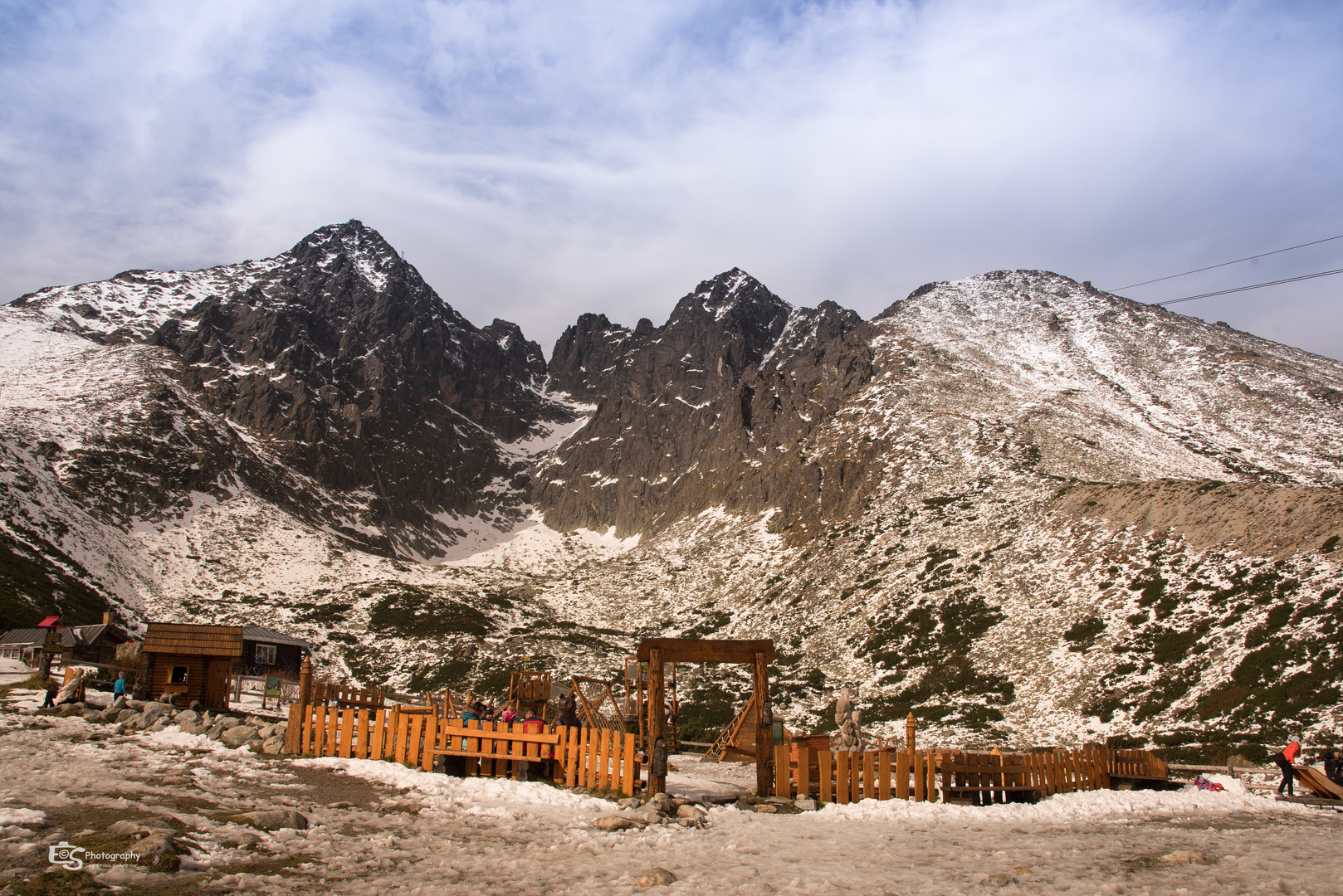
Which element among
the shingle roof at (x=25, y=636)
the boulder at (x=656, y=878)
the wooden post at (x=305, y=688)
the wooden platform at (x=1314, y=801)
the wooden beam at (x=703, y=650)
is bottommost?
the wooden platform at (x=1314, y=801)

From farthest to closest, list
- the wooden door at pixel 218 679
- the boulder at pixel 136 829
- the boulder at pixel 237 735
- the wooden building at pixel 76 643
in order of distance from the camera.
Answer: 1. the wooden building at pixel 76 643
2. the wooden door at pixel 218 679
3. the boulder at pixel 237 735
4. the boulder at pixel 136 829

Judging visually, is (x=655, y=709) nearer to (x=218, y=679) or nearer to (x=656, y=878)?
(x=656, y=878)

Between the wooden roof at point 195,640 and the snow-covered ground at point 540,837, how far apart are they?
10.2 meters

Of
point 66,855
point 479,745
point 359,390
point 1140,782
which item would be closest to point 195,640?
point 479,745

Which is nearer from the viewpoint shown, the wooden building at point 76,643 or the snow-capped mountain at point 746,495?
the snow-capped mountain at point 746,495

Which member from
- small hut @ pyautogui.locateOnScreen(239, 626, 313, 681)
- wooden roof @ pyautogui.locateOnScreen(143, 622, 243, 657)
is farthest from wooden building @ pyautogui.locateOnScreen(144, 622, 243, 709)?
small hut @ pyautogui.locateOnScreen(239, 626, 313, 681)

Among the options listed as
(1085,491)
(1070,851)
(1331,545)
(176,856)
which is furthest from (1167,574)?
(176,856)

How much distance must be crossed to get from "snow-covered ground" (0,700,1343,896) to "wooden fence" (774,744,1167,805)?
0.58m

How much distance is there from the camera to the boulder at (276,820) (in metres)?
9.73

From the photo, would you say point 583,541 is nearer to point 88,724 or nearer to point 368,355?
point 368,355

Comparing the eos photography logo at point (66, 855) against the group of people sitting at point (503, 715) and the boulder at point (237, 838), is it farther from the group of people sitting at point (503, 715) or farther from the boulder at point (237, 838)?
the group of people sitting at point (503, 715)

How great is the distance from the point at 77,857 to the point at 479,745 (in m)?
9.37

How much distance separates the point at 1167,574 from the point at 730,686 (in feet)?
89.7

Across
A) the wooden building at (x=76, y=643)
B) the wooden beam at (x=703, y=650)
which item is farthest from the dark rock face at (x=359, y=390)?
the wooden beam at (x=703, y=650)
